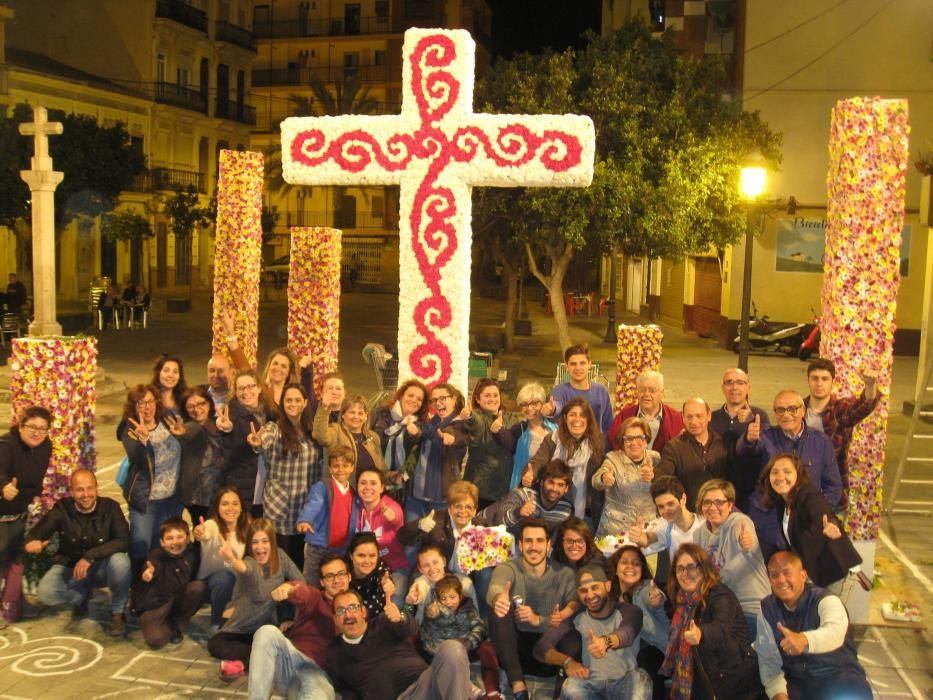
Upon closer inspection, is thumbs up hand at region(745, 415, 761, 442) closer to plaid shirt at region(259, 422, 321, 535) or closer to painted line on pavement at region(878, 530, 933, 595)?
painted line on pavement at region(878, 530, 933, 595)

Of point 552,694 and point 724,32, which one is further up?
point 724,32

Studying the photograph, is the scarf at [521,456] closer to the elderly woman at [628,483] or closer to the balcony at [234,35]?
the elderly woman at [628,483]

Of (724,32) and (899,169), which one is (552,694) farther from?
(724,32)

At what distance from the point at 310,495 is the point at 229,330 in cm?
419

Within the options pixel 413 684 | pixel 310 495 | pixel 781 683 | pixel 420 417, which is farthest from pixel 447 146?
pixel 781 683

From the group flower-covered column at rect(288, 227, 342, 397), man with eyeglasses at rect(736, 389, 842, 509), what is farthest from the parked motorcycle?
man with eyeglasses at rect(736, 389, 842, 509)

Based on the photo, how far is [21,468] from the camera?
721cm

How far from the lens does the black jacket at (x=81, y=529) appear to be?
284 inches

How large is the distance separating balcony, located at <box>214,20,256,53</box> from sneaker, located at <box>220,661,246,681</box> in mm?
45370

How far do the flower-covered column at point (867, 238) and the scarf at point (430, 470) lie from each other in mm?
3050

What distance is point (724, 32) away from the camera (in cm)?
2912

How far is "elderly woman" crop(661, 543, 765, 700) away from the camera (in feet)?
18.6

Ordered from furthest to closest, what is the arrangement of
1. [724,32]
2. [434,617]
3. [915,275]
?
[724,32] → [915,275] → [434,617]

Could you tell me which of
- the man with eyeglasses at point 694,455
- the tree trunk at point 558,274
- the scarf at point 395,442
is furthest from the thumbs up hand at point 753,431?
the tree trunk at point 558,274
